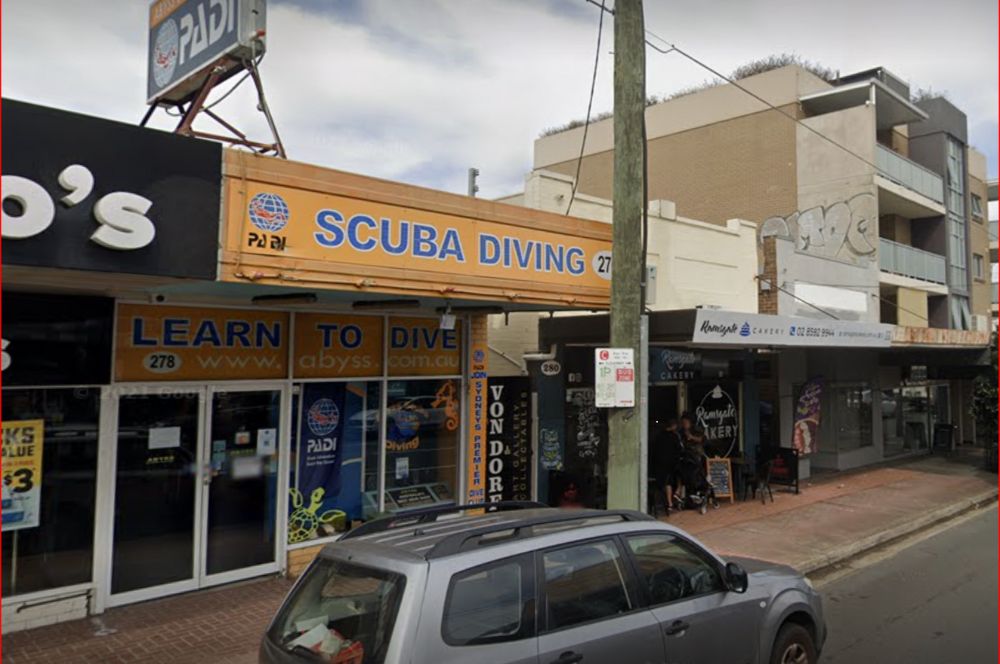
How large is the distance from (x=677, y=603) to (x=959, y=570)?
269 inches

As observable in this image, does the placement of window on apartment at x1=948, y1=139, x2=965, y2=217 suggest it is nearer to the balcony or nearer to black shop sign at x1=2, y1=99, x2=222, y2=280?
the balcony

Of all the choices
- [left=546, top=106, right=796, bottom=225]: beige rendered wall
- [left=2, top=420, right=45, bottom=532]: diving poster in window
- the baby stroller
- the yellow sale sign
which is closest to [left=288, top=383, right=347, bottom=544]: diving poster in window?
the yellow sale sign

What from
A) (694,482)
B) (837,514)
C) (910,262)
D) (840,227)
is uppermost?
(840,227)

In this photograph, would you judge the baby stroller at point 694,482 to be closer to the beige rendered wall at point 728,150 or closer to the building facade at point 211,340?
the building facade at point 211,340

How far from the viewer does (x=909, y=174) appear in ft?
73.0

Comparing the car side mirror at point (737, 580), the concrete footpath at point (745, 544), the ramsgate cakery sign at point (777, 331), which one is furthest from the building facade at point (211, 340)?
the car side mirror at point (737, 580)

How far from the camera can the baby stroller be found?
39.8ft

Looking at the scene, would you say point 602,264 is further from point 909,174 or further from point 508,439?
point 909,174

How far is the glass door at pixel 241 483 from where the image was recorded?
24.9 feet

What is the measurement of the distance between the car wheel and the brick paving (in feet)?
13.3

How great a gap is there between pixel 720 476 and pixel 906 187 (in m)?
14.4

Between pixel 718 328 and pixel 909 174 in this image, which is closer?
pixel 718 328

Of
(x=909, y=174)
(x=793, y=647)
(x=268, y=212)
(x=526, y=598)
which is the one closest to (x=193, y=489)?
(x=268, y=212)

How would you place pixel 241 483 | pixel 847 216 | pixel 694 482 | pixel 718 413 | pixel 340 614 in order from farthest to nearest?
pixel 847 216
pixel 718 413
pixel 694 482
pixel 241 483
pixel 340 614
